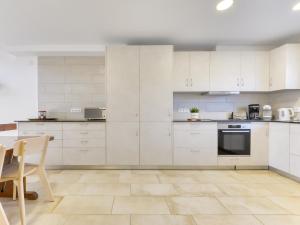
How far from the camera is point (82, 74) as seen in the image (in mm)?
4859

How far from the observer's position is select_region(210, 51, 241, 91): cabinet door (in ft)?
14.6

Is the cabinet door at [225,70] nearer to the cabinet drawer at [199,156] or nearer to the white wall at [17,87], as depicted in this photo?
the cabinet drawer at [199,156]

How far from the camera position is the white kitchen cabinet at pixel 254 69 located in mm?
4449

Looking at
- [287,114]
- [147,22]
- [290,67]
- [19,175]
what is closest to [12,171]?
[19,175]

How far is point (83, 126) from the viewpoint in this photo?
4250mm

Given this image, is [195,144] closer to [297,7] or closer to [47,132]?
[297,7]

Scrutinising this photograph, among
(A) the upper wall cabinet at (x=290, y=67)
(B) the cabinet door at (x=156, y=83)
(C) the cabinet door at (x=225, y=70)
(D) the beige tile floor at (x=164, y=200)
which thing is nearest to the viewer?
(D) the beige tile floor at (x=164, y=200)

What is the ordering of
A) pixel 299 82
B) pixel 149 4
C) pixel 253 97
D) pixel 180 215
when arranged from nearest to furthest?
pixel 180 215
pixel 149 4
pixel 299 82
pixel 253 97

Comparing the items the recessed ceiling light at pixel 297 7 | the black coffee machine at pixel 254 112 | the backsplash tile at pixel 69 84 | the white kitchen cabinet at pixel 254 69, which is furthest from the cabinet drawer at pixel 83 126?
the recessed ceiling light at pixel 297 7

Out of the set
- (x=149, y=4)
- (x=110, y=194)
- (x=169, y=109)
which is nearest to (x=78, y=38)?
(x=149, y=4)

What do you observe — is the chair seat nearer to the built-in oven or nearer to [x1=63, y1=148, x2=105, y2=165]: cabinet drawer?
[x1=63, y1=148, x2=105, y2=165]: cabinet drawer

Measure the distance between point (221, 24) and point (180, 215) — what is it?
2.82 m

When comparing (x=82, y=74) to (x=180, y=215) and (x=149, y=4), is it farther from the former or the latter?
(x=180, y=215)

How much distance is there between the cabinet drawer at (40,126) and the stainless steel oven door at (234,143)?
2941 millimetres
